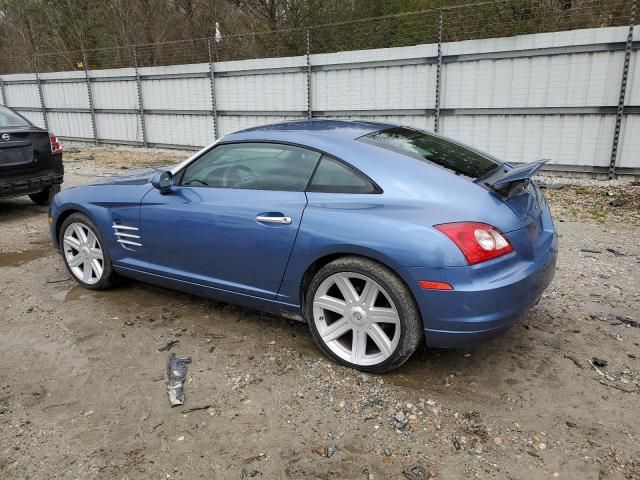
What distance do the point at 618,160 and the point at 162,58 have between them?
1231 cm

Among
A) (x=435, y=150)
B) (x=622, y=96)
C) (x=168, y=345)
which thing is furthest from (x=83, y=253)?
(x=622, y=96)

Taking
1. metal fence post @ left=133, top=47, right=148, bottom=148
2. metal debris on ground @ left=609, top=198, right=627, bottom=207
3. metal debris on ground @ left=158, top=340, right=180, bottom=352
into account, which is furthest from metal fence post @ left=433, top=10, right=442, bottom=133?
metal fence post @ left=133, top=47, right=148, bottom=148

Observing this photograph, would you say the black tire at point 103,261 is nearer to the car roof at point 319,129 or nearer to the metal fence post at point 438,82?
the car roof at point 319,129

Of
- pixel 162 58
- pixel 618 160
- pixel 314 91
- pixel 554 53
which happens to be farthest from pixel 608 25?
pixel 162 58

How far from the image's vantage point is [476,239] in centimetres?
275

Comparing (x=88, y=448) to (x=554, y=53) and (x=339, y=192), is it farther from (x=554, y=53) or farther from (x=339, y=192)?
(x=554, y=53)

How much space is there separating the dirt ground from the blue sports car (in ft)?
1.03

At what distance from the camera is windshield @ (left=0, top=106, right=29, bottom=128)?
23.7 feet

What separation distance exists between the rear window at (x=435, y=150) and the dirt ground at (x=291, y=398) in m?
1.20

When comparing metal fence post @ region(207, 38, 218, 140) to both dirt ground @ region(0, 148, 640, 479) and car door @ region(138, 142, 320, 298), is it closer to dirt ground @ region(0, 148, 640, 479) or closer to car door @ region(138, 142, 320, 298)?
dirt ground @ region(0, 148, 640, 479)

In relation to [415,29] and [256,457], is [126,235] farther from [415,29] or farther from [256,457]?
[415,29]

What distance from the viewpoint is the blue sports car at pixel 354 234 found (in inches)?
110

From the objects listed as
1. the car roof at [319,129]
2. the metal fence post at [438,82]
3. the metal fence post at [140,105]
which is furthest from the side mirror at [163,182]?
the metal fence post at [140,105]

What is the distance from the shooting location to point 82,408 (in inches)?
115
